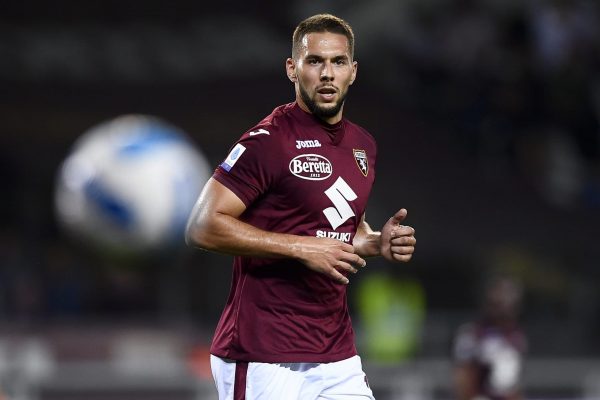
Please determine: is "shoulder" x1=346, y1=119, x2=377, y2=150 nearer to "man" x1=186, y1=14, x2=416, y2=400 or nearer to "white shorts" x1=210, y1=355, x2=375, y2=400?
"man" x1=186, y1=14, x2=416, y2=400

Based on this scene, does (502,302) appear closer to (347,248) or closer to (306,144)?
(306,144)

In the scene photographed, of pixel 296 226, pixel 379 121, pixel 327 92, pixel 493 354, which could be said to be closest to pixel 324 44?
pixel 327 92

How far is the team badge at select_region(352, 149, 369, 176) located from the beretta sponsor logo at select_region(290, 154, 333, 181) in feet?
0.55

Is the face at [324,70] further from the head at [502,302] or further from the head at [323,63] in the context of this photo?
the head at [502,302]

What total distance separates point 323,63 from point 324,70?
3cm

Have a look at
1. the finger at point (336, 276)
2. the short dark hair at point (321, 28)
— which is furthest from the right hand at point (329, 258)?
the short dark hair at point (321, 28)

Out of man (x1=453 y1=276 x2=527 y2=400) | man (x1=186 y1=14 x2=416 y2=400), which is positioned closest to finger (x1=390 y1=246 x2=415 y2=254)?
man (x1=186 y1=14 x2=416 y2=400)

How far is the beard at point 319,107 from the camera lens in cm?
430

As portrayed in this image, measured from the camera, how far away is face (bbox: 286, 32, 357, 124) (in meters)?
4.24

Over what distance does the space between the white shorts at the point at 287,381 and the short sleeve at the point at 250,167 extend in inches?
22.8

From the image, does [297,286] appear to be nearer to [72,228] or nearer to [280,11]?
[72,228]

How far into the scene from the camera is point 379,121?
1595cm

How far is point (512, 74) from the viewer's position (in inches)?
601

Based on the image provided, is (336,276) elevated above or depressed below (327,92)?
below
